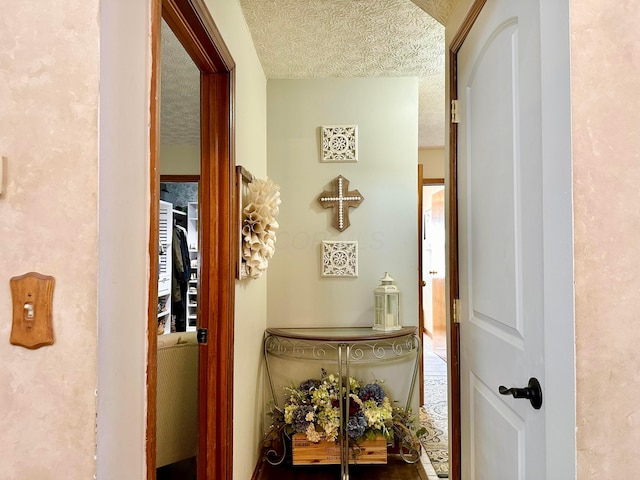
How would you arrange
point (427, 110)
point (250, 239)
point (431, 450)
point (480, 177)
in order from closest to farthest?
point (480, 177) < point (250, 239) < point (431, 450) < point (427, 110)

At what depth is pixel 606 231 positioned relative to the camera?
0.79 meters

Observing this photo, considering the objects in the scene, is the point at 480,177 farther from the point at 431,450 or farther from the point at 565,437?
the point at 431,450

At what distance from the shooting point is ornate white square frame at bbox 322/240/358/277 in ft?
9.39

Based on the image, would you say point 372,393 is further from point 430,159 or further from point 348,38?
point 430,159

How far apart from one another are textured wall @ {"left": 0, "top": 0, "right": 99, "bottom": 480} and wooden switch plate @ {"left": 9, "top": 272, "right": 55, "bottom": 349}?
1 cm

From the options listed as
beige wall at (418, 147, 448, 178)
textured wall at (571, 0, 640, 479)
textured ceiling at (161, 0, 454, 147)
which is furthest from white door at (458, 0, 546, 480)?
beige wall at (418, 147, 448, 178)

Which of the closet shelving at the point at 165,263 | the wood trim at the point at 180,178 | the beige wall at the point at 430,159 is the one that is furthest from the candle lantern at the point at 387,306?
the beige wall at the point at 430,159

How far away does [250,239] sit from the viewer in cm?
198

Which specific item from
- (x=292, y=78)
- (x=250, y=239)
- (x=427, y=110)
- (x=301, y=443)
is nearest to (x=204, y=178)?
(x=250, y=239)

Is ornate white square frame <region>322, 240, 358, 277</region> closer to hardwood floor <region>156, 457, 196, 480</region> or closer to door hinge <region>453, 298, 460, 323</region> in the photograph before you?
door hinge <region>453, 298, 460, 323</region>

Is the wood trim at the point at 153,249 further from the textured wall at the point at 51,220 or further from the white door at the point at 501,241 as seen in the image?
the white door at the point at 501,241

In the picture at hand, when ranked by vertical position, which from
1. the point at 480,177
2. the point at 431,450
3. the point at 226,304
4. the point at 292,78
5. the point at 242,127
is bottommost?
the point at 431,450

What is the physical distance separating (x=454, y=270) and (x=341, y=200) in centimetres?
134

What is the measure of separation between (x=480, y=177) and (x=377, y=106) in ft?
5.56
